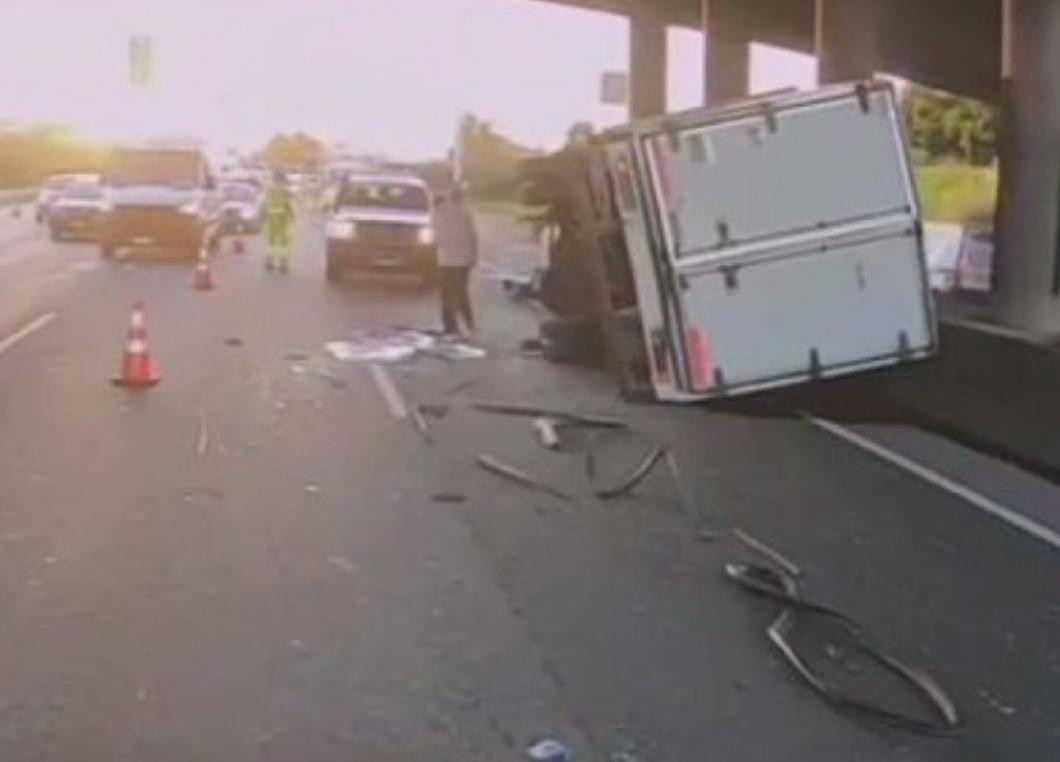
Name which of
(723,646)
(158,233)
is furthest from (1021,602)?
(158,233)

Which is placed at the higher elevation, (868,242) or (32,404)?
(868,242)

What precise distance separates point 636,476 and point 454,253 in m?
14.2

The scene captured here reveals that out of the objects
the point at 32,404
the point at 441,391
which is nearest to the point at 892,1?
the point at 441,391

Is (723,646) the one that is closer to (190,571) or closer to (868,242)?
(190,571)

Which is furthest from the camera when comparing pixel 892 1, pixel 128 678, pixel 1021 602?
pixel 892 1

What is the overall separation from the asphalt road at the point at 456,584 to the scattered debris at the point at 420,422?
13cm

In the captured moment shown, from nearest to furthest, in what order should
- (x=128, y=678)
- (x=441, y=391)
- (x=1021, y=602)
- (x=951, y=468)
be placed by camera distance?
(x=128, y=678), (x=1021, y=602), (x=951, y=468), (x=441, y=391)

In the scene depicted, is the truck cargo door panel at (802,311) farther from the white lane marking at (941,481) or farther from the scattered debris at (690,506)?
the scattered debris at (690,506)

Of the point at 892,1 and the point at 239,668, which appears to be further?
the point at 892,1

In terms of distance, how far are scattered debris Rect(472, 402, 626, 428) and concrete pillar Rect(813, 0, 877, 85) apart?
16632 mm

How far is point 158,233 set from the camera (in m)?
51.7

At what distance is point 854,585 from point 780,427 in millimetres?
8640

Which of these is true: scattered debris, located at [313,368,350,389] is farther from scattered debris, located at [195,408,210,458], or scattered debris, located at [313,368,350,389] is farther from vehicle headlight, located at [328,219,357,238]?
vehicle headlight, located at [328,219,357,238]

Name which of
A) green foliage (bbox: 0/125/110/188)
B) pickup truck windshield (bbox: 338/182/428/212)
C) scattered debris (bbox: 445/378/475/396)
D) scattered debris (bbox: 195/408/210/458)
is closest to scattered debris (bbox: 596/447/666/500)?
scattered debris (bbox: 195/408/210/458)
